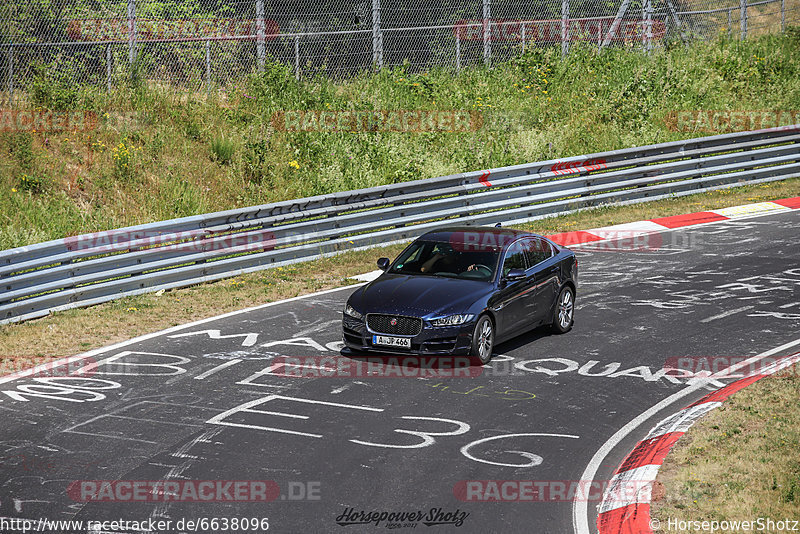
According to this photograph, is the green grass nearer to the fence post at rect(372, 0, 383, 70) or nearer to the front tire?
the fence post at rect(372, 0, 383, 70)

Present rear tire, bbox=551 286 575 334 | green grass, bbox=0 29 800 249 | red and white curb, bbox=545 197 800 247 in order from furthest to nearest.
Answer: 1. red and white curb, bbox=545 197 800 247
2. green grass, bbox=0 29 800 249
3. rear tire, bbox=551 286 575 334

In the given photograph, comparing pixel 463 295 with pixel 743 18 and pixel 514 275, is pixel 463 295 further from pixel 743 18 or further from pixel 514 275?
pixel 743 18

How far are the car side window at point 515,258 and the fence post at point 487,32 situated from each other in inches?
598

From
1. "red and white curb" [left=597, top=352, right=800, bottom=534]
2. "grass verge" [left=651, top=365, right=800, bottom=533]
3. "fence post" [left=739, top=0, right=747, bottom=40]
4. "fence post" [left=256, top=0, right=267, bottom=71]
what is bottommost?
"red and white curb" [left=597, top=352, right=800, bottom=534]

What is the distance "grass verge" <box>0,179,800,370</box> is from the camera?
12.6 m

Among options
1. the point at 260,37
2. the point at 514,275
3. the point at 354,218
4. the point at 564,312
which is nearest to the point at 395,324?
the point at 514,275

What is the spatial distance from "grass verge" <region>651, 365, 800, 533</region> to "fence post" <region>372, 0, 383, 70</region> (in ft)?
53.8

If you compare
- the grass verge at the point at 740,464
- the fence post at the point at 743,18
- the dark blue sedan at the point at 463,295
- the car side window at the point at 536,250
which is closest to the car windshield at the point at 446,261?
the dark blue sedan at the point at 463,295

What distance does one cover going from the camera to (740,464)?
27.9ft

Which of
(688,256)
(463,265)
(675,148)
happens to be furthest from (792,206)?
(463,265)

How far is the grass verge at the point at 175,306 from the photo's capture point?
1259 centimetres

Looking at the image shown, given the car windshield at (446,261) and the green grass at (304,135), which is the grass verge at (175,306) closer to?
the green grass at (304,135)

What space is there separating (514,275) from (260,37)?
13319 mm

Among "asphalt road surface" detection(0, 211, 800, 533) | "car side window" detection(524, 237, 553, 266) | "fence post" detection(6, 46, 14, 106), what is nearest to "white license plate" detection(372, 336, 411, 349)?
"asphalt road surface" detection(0, 211, 800, 533)
